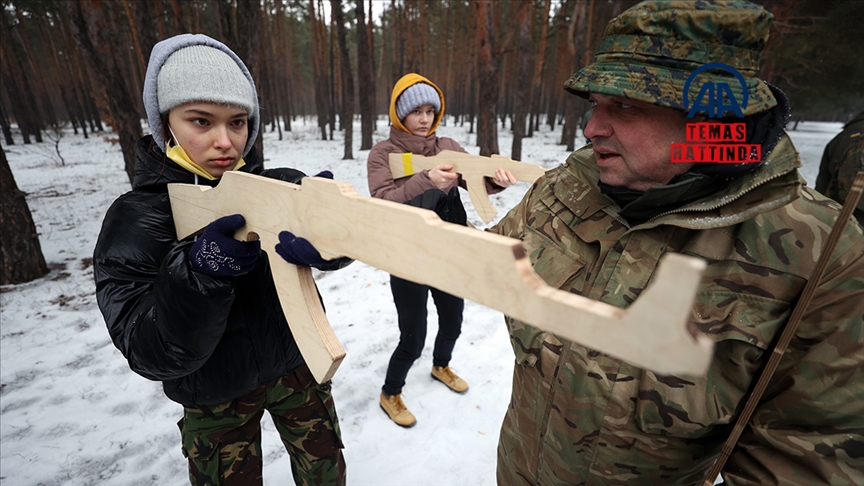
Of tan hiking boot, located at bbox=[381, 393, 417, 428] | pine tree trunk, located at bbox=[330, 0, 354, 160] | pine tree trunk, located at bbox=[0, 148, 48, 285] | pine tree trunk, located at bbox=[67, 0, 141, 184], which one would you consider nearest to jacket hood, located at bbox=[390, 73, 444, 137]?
tan hiking boot, located at bbox=[381, 393, 417, 428]

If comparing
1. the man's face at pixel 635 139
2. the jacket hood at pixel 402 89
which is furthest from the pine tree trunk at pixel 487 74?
the man's face at pixel 635 139

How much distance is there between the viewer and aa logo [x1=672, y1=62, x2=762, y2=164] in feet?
3.10

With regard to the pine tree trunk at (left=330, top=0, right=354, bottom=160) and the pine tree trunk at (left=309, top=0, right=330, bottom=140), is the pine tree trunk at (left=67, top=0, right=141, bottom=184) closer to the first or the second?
the pine tree trunk at (left=330, top=0, right=354, bottom=160)

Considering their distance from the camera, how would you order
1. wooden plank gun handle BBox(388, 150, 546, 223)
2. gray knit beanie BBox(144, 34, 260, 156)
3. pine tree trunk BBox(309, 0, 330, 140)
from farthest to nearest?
pine tree trunk BBox(309, 0, 330, 140) < wooden plank gun handle BBox(388, 150, 546, 223) < gray knit beanie BBox(144, 34, 260, 156)

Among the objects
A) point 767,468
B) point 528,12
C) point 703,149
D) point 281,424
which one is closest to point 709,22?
point 703,149

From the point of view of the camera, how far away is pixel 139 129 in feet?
18.9

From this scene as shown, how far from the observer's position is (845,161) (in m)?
2.81

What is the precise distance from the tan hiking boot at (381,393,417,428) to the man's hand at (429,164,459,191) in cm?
171

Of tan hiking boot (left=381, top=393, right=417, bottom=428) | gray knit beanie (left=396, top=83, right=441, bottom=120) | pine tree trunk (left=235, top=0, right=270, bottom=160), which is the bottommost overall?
tan hiking boot (left=381, top=393, right=417, bottom=428)

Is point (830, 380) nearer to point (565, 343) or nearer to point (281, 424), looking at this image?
point (565, 343)

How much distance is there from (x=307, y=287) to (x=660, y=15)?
1270 millimetres

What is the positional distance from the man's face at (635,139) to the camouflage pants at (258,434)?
5.16 feet

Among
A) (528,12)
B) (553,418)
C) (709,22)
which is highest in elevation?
(528,12)

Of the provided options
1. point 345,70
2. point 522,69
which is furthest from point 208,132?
point 345,70
